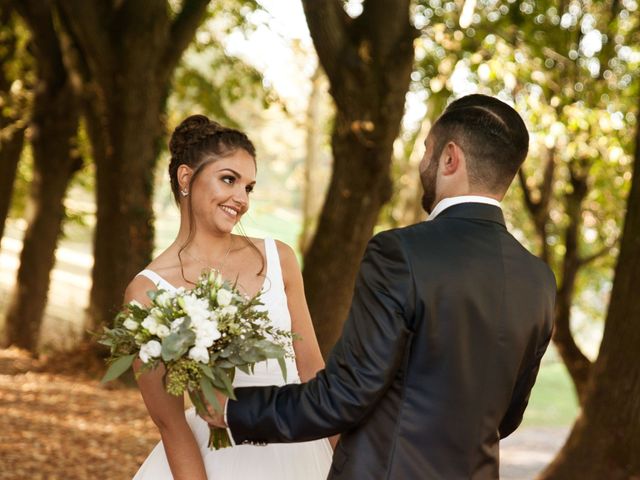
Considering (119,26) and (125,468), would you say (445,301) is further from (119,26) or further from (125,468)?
(119,26)

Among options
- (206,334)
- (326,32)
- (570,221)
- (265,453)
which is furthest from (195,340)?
(570,221)

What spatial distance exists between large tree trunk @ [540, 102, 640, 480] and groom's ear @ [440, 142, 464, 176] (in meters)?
4.39

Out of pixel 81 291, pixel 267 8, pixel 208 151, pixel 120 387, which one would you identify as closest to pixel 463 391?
pixel 208 151

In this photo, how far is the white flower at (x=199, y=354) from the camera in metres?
2.86

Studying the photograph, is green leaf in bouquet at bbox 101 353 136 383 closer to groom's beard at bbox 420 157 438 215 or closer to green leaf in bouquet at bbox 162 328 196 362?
green leaf in bouquet at bbox 162 328 196 362

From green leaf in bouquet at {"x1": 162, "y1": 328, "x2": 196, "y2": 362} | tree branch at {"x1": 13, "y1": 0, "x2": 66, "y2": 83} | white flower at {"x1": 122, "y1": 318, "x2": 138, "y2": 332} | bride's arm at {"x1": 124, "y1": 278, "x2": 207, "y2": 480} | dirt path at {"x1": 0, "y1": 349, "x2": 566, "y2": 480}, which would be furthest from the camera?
tree branch at {"x1": 13, "y1": 0, "x2": 66, "y2": 83}

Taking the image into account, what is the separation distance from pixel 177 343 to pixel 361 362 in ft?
1.87

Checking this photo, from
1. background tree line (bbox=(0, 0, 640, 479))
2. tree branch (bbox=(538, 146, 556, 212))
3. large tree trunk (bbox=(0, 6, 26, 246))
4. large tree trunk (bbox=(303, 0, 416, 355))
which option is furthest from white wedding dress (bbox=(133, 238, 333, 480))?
large tree trunk (bbox=(0, 6, 26, 246))

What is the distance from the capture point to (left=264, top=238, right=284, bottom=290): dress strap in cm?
381

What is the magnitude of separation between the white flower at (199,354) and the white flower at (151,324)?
0.14m

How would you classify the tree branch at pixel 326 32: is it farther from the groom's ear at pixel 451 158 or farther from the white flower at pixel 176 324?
the white flower at pixel 176 324

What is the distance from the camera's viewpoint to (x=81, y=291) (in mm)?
34375

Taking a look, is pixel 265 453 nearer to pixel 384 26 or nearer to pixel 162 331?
pixel 162 331

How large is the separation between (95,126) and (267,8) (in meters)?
3.89
